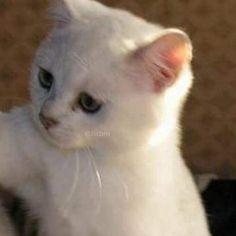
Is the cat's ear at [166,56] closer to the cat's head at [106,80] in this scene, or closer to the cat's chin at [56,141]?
the cat's head at [106,80]

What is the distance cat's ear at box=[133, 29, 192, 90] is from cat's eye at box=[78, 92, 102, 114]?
0.24ft

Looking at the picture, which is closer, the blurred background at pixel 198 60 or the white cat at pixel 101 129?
the white cat at pixel 101 129

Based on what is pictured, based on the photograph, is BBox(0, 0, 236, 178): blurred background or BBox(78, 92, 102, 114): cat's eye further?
BBox(0, 0, 236, 178): blurred background

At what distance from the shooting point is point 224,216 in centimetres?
139

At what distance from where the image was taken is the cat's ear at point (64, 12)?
0.86 meters

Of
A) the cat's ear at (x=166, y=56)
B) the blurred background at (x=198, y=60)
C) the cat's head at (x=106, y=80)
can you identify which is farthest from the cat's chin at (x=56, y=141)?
the blurred background at (x=198, y=60)

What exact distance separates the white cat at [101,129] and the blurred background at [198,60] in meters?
0.54

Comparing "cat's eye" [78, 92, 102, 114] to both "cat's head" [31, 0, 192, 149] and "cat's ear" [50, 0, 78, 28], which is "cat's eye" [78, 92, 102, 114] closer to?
"cat's head" [31, 0, 192, 149]

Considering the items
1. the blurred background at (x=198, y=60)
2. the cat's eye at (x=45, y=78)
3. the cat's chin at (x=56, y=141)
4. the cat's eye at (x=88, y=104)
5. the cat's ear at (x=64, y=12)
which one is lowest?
the blurred background at (x=198, y=60)

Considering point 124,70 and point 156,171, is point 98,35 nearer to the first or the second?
point 124,70

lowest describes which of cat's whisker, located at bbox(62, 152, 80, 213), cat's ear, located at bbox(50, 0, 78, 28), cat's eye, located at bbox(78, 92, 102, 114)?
cat's whisker, located at bbox(62, 152, 80, 213)

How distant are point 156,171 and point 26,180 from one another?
0.57 ft

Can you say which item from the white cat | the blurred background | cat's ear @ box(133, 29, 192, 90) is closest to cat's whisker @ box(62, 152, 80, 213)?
the white cat

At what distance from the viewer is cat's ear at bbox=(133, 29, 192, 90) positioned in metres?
0.79
